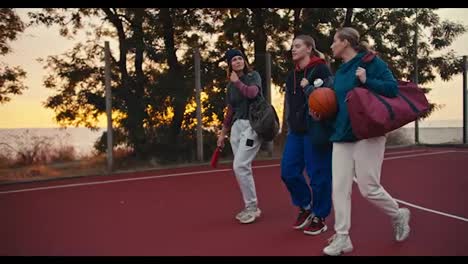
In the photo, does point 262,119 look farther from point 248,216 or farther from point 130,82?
point 130,82

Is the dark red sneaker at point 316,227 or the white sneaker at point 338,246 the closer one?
the white sneaker at point 338,246

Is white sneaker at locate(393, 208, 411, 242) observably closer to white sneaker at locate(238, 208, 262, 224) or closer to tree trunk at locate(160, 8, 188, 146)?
white sneaker at locate(238, 208, 262, 224)

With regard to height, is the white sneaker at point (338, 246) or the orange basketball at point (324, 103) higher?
the orange basketball at point (324, 103)

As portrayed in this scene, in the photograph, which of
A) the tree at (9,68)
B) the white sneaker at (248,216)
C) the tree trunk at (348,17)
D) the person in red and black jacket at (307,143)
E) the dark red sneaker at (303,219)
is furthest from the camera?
the tree trunk at (348,17)

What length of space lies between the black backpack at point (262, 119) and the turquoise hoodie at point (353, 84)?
1.08 meters

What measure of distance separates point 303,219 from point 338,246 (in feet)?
3.26

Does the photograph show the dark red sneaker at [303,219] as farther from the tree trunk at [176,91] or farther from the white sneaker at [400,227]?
the tree trunk at [176,91]

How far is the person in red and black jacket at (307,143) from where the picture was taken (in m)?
4.76

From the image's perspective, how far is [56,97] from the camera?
33.9 ft

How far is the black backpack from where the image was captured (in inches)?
207

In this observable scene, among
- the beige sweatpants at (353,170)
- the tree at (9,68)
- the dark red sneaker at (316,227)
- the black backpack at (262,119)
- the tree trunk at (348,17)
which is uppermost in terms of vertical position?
the tree trunk at (348,17)

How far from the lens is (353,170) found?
4301 millimetres

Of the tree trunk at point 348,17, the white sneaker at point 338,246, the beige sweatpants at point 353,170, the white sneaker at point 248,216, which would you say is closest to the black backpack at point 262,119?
the white sneaker at point 248,216
